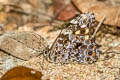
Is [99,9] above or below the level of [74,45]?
above

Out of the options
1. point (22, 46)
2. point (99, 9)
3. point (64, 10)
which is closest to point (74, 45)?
point (22, 46)

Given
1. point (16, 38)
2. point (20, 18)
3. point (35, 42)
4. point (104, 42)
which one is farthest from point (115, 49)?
point (20, 18)

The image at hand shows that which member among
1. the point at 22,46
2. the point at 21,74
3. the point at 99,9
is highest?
the point at 99,9

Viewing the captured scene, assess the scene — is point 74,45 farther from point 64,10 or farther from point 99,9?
point 64,10

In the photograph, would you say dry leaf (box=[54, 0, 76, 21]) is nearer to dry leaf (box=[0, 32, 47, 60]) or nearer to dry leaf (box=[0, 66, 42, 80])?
dry leaf (box=[0, 32, 47, 60])

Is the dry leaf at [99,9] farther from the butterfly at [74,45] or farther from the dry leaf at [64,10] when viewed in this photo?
the butterfly at [74,45]

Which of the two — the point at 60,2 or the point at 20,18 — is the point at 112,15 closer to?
the point at 60,2

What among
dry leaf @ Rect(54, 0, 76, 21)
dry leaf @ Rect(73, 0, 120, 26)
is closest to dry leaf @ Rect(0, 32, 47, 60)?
dry leaf @ Rect(73, 0, 120, 26)

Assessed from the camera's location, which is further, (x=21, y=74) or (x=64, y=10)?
(x=64, y=10)
